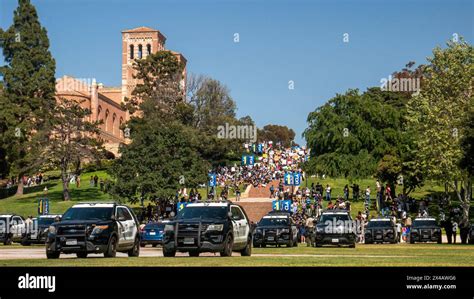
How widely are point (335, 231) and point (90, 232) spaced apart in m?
15.4

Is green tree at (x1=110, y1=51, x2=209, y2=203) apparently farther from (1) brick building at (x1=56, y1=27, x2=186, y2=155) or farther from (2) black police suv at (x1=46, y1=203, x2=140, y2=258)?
(1) brick building at (x1=56, y1=27, x2=186, y2=155)

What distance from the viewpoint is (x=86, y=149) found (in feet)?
253

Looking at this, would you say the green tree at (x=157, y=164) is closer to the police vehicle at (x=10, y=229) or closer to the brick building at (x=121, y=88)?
the police vehicle at (x=10, y=229)

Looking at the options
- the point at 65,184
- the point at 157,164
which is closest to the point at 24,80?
the point at 65,184

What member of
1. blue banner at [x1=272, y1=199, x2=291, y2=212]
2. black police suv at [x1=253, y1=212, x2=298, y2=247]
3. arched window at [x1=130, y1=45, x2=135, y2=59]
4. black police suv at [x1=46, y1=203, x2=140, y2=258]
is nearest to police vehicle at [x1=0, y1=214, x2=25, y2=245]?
black police suv at [x1=253, y1=212, x2=298, y2=247]

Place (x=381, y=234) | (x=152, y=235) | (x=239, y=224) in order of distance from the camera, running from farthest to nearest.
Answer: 1. (x=381, y=234)
2. (x=152, y=235)
3. (x=239, y=224)

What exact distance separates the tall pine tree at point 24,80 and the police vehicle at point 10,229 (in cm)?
4174

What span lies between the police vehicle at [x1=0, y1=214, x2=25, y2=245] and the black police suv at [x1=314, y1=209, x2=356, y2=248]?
46.1 ft

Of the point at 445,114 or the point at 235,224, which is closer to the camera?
the point at 235,224

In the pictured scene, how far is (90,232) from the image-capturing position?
2253 cm

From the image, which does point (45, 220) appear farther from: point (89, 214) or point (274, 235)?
point (89, 214)

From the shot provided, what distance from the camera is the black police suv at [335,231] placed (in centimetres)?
3531
